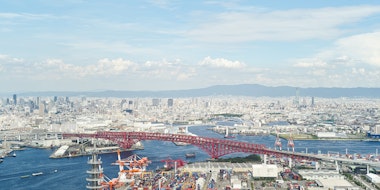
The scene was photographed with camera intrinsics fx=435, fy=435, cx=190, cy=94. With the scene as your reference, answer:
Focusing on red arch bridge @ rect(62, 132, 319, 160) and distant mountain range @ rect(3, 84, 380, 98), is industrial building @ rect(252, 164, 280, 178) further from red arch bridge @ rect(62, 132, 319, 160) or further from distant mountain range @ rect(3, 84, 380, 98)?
distant mountain range @ rect(3, 84, 380, 98)

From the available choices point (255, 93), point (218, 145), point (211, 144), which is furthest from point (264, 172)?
point (255, 93)

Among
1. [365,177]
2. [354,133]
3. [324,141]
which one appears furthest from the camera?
[354,133]

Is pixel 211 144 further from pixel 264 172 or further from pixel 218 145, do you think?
pixel 264 172

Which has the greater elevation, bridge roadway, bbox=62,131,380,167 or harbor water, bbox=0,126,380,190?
bridge roadway, bbox=62,131,380,167

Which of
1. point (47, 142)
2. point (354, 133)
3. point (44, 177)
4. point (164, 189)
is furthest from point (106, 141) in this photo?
point (354, 133)

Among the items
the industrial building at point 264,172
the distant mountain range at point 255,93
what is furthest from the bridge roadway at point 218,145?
the distant mountain range at point 255,93

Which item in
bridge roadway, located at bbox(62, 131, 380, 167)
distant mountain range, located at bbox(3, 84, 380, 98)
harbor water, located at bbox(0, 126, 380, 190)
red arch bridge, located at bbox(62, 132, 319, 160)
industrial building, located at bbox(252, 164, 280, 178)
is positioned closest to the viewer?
industrial building, located at bbox(252, 164, 280, 178)

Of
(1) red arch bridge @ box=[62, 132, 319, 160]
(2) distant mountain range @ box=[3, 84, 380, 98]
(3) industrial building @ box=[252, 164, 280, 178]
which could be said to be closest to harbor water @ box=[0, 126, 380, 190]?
(1) red arch bridge @ box=[62, 132, 319, 160]

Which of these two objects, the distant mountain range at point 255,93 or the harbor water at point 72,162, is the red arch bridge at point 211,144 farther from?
Result: the distant mountain range at point 255,93

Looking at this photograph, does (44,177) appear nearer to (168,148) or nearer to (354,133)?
(168,148)
